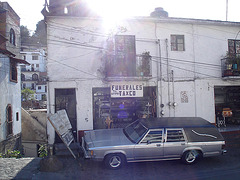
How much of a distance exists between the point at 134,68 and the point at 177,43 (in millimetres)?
2847

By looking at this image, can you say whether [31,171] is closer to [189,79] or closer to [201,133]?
[201,133]

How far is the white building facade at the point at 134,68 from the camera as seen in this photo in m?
9.12

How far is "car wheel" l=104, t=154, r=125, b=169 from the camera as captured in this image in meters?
5.83

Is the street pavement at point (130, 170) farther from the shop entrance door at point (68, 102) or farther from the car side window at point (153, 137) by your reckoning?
the shop entrance door at point (68, 102)

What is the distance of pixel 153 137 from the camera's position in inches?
243

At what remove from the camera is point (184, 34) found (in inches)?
408

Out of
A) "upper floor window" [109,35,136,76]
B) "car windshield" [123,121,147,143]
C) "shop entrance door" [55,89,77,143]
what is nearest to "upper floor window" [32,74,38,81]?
→ "shop entrance door" [55,89,77,143]

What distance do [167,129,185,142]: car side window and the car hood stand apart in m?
1.34

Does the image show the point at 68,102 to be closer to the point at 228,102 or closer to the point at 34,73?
the point at 228,102

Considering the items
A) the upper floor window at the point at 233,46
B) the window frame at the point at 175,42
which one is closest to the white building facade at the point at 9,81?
the window frame at the point at 175,42

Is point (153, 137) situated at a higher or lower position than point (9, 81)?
lower

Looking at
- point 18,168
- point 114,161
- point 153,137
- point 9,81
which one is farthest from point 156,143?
point 9,81

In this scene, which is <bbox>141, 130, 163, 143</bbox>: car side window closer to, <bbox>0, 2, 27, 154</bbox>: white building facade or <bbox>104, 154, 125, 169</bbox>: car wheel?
<bbox>104, 154, 125, 169</bbox>: car wheel

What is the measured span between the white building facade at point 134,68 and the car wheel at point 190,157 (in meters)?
3.58
